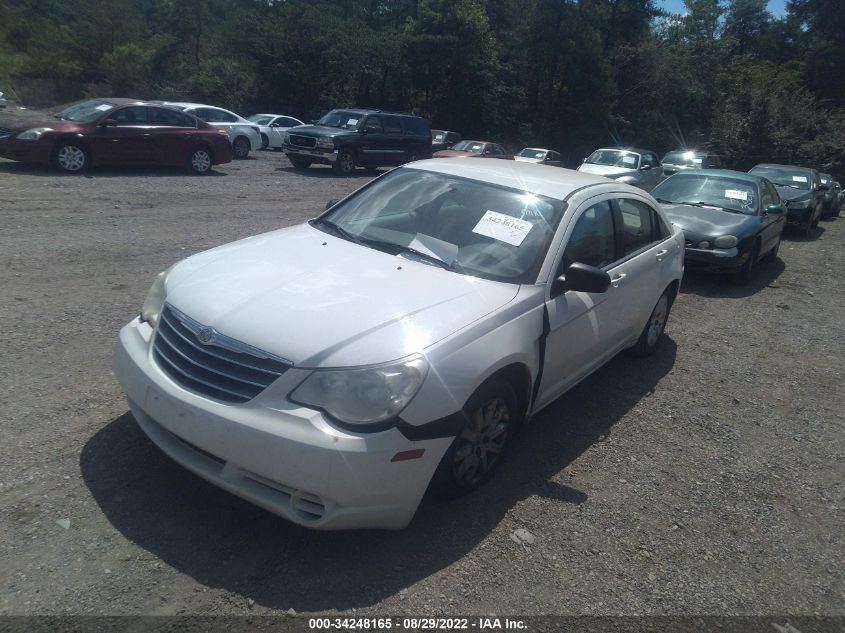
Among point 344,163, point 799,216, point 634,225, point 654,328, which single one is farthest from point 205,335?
point 344,163

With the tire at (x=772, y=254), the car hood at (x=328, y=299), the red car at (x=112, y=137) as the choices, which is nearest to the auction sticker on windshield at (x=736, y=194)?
the tire at (x=772, y=254)

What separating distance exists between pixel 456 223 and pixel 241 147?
1882 cm

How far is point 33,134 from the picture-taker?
42.8ft

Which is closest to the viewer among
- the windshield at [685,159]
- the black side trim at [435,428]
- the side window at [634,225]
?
the black side trim at [435,428]

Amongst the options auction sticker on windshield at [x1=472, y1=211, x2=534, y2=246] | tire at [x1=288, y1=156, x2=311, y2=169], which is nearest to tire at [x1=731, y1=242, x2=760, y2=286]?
auction sticker on windshield at [x1=472, y1=211, x2=534, y2=246]

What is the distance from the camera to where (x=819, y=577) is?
351cm

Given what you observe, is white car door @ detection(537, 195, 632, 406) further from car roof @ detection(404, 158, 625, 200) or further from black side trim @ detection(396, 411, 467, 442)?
black side trim @ detection(396, 411, 467, 442)

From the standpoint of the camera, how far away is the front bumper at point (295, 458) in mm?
2967

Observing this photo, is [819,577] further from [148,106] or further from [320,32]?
[320,32]

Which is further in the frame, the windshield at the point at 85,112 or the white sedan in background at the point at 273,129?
the white sedan in background at the point at 273,129

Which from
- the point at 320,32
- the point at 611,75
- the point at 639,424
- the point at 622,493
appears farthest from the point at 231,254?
the point at 611,75

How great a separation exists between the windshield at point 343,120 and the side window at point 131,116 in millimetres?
6555

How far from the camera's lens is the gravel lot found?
3043 millimetres

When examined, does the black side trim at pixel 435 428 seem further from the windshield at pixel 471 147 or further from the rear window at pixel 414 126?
the windshield at pixel 471 147
